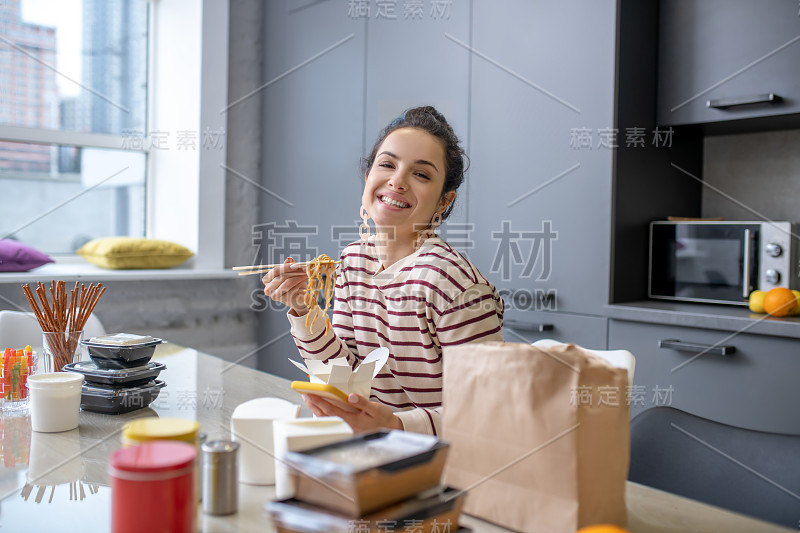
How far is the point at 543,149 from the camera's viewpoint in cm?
226

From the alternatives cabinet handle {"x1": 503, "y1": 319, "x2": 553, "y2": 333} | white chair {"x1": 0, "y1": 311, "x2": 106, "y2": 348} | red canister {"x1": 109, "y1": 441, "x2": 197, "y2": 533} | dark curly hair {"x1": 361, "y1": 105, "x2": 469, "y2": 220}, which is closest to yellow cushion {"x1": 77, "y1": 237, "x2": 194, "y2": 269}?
white chair {"x1": 0, "y1": 311, "x2": 106, "y2": 348}

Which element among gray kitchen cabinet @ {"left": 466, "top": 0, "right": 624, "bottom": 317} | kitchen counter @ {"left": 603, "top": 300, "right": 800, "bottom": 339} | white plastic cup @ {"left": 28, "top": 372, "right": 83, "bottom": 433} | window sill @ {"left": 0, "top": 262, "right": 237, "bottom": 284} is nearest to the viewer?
white plastic cup @ {"left": 28, "top": 372, "right": 83, "bottom": 433}

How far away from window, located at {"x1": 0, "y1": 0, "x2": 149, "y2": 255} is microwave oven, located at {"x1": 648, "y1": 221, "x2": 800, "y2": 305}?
2352 millimetres

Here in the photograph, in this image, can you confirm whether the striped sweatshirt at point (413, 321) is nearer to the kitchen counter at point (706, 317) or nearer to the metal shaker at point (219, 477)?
the metal shaker at point (219, 477)

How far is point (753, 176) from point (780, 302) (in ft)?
2.26

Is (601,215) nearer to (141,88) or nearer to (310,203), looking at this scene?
(310,203)

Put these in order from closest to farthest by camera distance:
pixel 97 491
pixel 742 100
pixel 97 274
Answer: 1. pixel 97 491
2. pixel 742 100
3. pixel 97 274

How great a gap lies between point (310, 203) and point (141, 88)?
39.4 inches

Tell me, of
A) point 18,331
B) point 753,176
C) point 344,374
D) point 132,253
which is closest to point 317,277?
point 344,374

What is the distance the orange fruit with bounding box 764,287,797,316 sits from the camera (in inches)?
71.7

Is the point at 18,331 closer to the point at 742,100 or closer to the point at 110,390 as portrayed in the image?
the point at 110,390

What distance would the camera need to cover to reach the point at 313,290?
129 centimetres

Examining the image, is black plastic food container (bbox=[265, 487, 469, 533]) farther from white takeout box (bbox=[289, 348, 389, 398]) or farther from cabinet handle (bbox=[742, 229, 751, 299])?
cabinet handle (bbox=[742, 229, 751, 299])

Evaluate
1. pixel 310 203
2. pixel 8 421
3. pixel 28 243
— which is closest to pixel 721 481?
pixel 8 421
